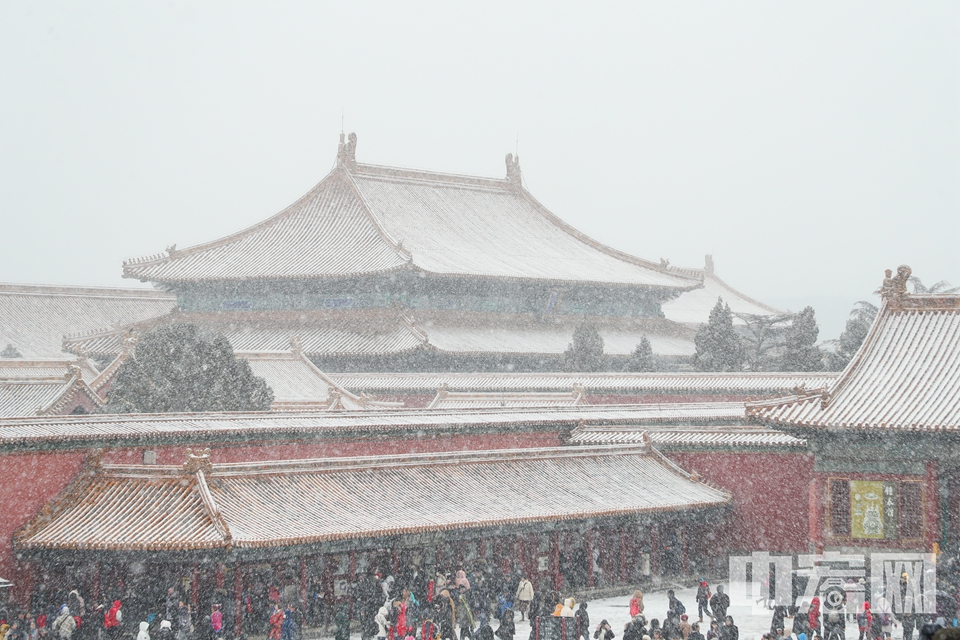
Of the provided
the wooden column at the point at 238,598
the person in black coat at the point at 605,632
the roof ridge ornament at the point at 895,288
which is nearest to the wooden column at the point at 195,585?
the wooden column at the point at 238,598

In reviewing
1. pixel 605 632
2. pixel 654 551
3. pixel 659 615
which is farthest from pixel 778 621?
pixel 654 551

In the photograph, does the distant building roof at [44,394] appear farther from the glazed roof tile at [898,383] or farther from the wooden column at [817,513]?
the wooden column at [817,513]

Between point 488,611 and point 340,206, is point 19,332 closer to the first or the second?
point 340,206

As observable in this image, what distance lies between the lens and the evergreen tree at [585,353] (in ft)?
161

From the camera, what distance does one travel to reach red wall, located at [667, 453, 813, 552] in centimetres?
3023

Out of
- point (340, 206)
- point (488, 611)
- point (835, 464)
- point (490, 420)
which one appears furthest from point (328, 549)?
point (340, 206)

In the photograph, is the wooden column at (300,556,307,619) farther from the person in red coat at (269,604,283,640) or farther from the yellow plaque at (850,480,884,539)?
the yellow plaque at (850,480,884,539)

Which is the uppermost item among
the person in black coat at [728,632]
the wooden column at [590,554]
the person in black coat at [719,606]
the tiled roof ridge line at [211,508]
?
the tiled roof ridge line at [211,508]

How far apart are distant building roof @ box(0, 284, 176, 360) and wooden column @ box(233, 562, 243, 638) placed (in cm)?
3893

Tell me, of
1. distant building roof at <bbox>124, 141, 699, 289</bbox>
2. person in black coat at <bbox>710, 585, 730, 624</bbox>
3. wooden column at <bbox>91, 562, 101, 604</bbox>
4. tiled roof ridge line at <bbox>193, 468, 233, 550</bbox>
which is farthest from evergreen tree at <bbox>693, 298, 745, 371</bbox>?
wooden column at <bbox>91, 562, 101, 604</bbox>

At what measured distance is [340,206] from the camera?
55500 millimetres

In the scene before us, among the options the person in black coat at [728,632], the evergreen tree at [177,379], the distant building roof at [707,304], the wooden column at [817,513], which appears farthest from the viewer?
the distant building roof at [707,304]

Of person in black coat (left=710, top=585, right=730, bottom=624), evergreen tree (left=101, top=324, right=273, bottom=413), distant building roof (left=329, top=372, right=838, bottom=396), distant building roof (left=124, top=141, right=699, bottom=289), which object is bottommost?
person in black coat (left=710, top=585, right=730, bottom=624)

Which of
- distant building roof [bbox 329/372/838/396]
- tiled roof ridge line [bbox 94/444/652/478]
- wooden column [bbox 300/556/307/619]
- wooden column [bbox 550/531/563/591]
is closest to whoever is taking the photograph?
wooden column [bbox 300/556/307/619]
